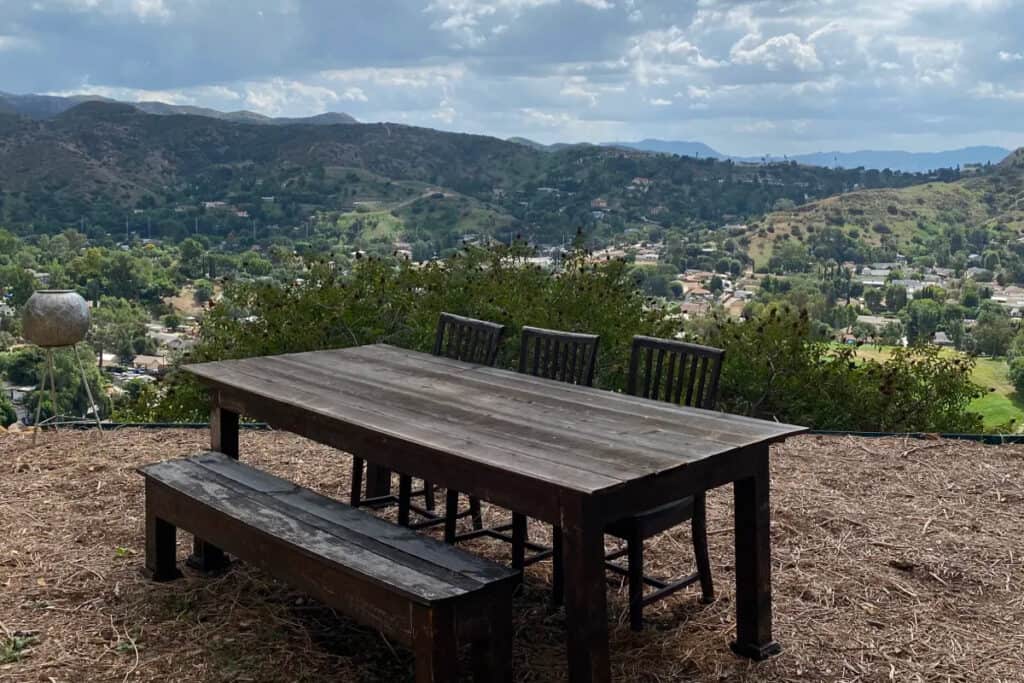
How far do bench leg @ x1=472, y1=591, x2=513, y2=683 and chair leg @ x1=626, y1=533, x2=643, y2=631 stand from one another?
2.16 feet

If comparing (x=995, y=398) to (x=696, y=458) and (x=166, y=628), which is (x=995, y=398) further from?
(x=166, y=628)

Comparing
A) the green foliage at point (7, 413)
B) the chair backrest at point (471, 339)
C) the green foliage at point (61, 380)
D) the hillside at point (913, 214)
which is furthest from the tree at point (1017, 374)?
the hillside at point (913, 214)

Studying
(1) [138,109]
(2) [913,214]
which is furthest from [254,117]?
(2) [913,214]

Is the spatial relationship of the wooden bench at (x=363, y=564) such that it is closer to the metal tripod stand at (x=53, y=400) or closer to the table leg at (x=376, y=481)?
the table leg at (x=376, y=481)

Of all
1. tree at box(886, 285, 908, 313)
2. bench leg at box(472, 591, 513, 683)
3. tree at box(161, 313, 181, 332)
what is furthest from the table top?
tree at box(886, 285, 908, 313)

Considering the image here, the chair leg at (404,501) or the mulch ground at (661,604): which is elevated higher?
the chair leg at (404,501)

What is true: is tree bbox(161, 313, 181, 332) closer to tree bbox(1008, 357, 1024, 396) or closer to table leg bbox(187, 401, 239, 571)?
table leg bbox(187, 401, 239, 571)

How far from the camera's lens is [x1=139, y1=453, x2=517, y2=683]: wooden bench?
2375 mm

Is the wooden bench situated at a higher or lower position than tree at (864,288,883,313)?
lower

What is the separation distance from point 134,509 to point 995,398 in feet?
24.0

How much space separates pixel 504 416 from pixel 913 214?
3880cm

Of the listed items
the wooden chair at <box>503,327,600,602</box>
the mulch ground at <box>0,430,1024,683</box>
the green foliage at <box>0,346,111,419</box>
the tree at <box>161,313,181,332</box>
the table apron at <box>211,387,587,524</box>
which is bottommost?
the mulch ground at <box>0,430,1024,683</box>

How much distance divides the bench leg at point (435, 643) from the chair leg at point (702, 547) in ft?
3.79

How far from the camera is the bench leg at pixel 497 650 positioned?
2496 mm
